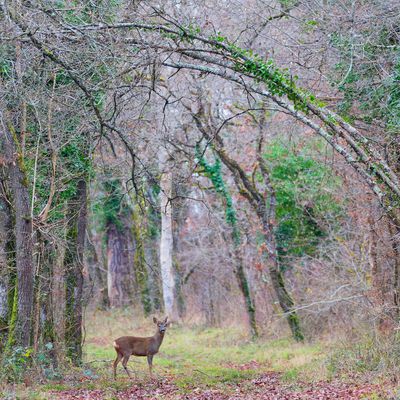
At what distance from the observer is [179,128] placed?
78.3 ft

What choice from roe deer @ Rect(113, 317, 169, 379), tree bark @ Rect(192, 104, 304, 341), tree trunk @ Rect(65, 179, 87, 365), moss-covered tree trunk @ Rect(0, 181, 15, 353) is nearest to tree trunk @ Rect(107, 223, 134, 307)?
tree bark @ Rect(192, 104, 304, 341)

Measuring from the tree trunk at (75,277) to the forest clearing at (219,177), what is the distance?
0.13 feet

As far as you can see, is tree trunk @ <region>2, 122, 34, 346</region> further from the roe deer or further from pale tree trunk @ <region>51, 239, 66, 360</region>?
the roe deer

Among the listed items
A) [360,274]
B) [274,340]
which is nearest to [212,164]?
[274,340]

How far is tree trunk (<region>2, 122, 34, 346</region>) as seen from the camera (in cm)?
1259

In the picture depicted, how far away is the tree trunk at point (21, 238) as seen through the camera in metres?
12.6

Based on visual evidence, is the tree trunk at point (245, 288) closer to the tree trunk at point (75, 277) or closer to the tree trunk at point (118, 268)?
the tree trunk at point (75, 277)

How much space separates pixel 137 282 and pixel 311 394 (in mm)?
21907

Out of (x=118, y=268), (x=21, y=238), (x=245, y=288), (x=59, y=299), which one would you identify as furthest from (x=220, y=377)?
(x=118, y=268)

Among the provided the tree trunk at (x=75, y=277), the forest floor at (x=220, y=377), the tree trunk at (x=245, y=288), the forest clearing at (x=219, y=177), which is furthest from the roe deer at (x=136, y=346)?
the tree trunk at (x=245, y=288)

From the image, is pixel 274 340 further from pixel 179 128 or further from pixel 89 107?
pixel 89 107

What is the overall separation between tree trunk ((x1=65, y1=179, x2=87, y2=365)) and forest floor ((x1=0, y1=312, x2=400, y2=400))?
599mm

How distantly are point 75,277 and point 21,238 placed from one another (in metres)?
4.54

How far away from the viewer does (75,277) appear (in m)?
17.0
